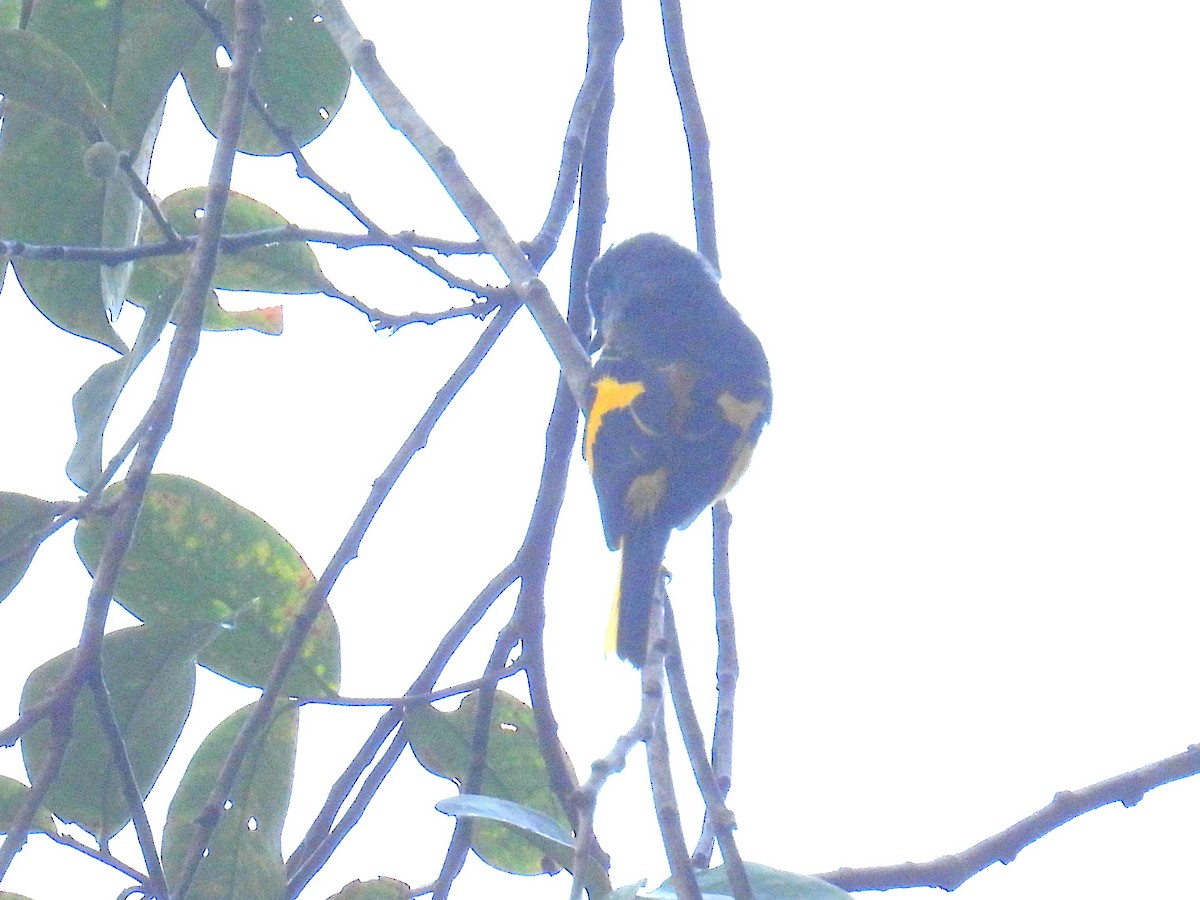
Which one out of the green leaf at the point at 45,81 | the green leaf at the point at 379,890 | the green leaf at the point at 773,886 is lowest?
the green leaf at the point at 773,886

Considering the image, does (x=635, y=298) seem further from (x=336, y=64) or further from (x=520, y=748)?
(x=520, y=748)

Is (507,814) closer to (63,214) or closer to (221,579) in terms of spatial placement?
(221,579)

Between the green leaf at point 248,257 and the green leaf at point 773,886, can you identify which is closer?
the green leaf at point 773,886

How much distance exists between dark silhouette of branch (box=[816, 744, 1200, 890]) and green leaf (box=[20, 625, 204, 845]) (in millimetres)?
1054

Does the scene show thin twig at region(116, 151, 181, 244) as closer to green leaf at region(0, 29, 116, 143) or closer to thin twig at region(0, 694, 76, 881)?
green leaf at region(0, 29, 116, 143)

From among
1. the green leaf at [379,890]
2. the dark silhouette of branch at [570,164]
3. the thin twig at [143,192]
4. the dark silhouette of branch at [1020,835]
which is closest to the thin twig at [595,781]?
the dark silhouette of branch at [1020,835]

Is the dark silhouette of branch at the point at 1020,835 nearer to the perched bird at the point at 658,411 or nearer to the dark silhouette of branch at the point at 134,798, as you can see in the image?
the perched bird at the point at 658,411

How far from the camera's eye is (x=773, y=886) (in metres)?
1.79

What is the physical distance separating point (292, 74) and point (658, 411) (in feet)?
3.49

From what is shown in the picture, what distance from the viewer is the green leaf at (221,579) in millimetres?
2420

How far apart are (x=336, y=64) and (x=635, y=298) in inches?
44.4

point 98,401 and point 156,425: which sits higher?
point 98,401

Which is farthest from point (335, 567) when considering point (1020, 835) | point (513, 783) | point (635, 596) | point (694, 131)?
point (694, 131)

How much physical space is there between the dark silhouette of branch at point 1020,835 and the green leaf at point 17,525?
129 cm
